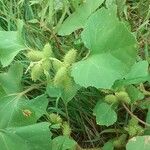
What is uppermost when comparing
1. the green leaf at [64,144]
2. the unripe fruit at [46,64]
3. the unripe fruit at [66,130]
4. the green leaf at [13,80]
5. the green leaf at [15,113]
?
the unripe fruit at [46,64]

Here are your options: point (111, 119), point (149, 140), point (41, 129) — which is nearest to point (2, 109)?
point (41, 129)

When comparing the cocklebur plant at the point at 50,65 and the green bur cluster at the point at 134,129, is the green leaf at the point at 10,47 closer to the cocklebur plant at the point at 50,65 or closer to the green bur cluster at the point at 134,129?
the cocklebur plant at the point at 50,65

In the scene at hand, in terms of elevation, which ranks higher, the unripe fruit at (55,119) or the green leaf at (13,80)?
the green leaf at (13,80)

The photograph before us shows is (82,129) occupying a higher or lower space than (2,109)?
lower

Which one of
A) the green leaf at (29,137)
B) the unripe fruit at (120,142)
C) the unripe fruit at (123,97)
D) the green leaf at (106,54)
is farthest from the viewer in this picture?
the unripe fruit at (120,142)

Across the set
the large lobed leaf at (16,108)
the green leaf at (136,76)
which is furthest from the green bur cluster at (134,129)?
the large lobed leaf at (16,108)

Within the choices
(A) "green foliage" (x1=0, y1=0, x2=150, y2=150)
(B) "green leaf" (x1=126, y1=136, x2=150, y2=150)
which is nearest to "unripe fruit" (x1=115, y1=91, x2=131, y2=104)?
(A) "green foliage" (x1=0, y1=0, x2=150, y2=150)

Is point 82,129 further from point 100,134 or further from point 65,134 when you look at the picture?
point 65,134
